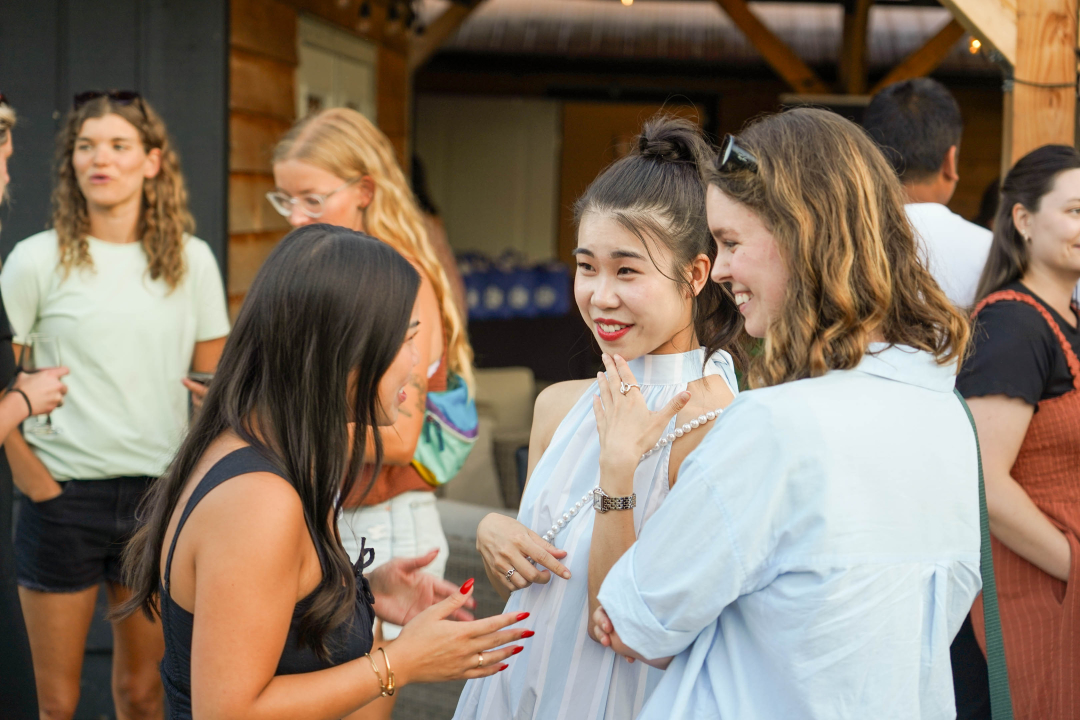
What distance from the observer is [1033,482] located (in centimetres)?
230

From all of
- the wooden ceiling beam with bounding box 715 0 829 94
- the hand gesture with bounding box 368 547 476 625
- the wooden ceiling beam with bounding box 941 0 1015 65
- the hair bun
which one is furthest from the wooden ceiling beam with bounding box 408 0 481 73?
the hand gesture with bounding box 368 547 476 625

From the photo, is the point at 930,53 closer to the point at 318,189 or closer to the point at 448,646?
the point at 318,189

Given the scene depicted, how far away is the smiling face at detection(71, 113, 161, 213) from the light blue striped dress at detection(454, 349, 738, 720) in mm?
1721

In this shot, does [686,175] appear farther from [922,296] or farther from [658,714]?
[658,714]

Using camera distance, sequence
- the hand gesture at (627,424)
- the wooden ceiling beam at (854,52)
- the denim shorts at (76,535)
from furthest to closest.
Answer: the wooden ceiling beam at (854,52)
the denim shorts at (76,535)
the hand gesture at (627,424)

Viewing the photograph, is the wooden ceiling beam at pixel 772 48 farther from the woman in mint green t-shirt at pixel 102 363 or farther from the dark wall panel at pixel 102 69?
the woman in mint green t-shirt at pixel 102 363

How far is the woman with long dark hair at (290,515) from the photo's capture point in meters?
1.29

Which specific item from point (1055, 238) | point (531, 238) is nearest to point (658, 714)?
point (1055, 238)

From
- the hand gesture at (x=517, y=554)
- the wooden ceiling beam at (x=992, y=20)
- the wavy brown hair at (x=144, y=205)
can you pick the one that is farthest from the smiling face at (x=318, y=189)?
the wooden ceiling beam at (x=992, y=20)

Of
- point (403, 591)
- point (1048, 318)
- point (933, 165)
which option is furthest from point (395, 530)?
point (933, 165)

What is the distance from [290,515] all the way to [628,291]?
0.67 metres

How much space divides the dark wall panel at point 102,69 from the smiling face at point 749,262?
303 centimetres

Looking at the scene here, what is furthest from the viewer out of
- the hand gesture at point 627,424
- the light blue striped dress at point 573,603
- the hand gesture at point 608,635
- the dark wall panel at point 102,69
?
the dark wall panel at point 102,69

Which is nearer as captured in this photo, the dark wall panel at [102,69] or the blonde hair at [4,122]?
the blonde hair at [4,122]
